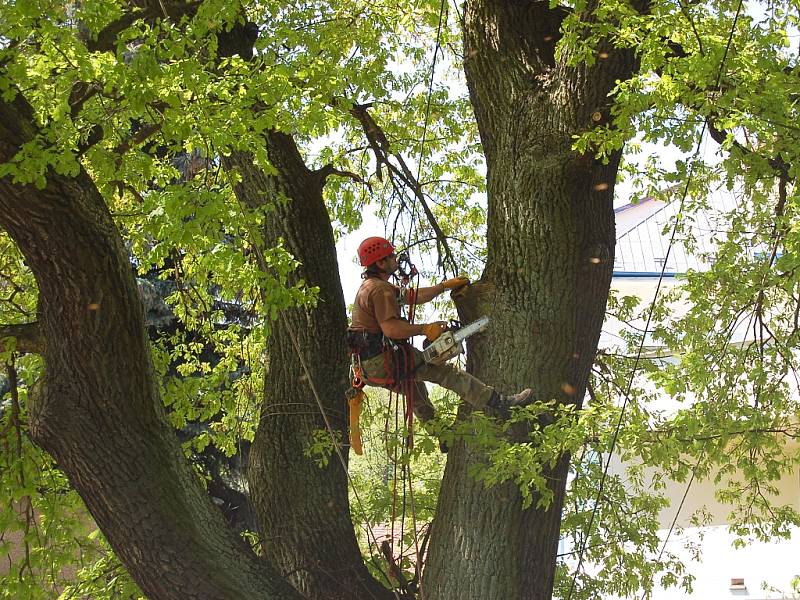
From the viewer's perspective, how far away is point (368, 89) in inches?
271

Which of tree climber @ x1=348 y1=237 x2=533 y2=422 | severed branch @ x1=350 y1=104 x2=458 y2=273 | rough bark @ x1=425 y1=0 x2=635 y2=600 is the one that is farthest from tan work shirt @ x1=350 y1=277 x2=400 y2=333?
severed branch @ x1=350 y1=104 x2=458 y2=273

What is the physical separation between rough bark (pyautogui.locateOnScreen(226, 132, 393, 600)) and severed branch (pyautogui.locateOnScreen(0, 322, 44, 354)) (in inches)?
54.9

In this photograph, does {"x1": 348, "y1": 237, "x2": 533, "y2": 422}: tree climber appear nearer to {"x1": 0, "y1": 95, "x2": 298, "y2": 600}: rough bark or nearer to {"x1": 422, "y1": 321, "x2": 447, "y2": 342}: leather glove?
{"x1": 422, "y1": 321, "x2": 447, "y2": 342}: leather glove

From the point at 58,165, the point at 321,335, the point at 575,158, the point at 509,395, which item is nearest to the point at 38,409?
the point at 58,165

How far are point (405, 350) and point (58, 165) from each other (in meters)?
2.28

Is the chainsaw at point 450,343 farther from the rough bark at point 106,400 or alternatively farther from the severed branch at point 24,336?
the severed branch at point 24,336

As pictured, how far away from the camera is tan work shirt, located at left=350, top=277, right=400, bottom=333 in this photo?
17.2 feet

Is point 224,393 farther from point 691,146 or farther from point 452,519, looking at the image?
point 691,146

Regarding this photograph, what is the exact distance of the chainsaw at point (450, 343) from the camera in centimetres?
496

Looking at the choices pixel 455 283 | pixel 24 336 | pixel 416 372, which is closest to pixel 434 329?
pixel 455 283

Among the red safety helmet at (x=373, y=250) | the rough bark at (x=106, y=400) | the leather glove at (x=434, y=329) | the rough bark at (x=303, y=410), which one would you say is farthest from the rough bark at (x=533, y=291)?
the rough bark at (x=106, y=400)

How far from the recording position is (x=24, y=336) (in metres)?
4.80

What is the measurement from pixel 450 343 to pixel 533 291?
0.55 m

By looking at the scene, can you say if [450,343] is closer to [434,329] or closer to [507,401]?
[434,329]
